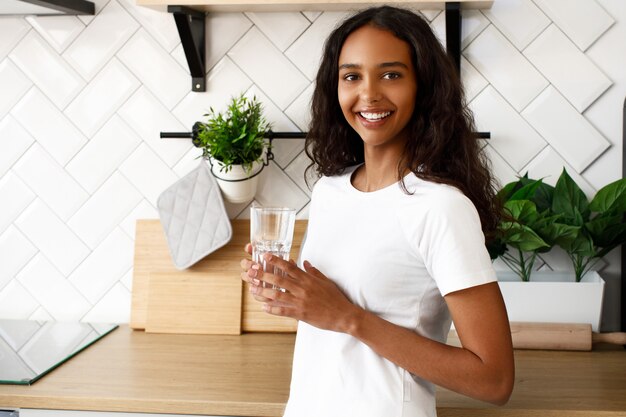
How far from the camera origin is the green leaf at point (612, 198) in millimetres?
1573

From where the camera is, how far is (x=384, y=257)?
3.54 feet

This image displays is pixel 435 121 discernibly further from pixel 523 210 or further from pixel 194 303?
pixel 194 303

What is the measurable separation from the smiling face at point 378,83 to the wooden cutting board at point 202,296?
2.33 feet

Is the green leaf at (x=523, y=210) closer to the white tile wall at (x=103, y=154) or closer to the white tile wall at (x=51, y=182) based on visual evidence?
the white tile wall at (x=103, y=154)

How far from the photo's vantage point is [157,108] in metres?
1.83

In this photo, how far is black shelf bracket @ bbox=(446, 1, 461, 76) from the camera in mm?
1620

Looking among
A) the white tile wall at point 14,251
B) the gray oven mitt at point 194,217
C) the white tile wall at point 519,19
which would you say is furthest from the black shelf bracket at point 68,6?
the white tile wall at point 519,19

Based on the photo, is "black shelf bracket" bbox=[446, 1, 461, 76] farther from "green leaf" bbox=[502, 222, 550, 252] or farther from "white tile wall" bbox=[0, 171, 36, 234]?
"white tile wall" bbox=[0, 171, 36, 234]

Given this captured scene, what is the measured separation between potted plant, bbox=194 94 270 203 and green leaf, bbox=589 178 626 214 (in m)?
0.76

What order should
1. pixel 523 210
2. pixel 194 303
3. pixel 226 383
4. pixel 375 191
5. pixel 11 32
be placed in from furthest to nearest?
pixel 11 32, pixel 194 303, pixel 523 210, pixel 226 383, pixel 375 191


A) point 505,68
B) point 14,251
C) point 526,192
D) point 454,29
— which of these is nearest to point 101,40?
point 14,251

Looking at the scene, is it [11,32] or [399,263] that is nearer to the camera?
[399,263]

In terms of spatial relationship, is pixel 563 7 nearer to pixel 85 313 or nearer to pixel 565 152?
pixel 565 152

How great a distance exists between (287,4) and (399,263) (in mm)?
791
